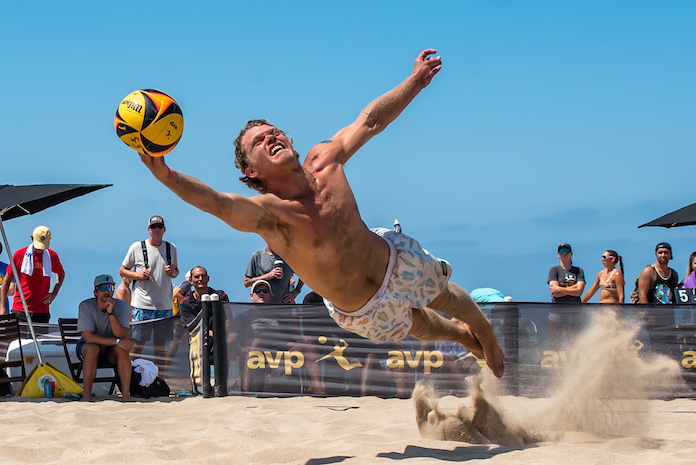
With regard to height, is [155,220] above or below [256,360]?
above

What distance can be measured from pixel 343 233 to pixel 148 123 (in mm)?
1327

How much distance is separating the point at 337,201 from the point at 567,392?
2.82m

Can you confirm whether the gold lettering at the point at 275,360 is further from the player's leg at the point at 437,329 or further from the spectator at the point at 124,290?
the player's leg at the point at 437,329

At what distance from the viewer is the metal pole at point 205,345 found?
8.32 meters

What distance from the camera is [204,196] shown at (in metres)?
3.87

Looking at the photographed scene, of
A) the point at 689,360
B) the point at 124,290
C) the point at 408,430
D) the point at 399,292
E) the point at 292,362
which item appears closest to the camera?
the point at 399,292

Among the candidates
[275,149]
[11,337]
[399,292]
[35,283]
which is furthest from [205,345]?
[275,149]

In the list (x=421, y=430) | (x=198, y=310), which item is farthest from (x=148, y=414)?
(x=421, y=430)

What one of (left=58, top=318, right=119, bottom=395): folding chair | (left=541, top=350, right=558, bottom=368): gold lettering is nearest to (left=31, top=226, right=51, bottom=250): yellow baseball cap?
(left=58, top=318, right=119, bottom=395): folding chair

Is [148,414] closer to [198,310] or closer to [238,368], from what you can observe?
[238,368]

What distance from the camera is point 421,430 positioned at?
229 inches

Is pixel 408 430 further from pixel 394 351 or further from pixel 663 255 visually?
pixel 663 255

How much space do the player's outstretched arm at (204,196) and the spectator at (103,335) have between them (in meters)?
4.87

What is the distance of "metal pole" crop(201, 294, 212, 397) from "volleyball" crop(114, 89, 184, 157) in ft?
15.1
